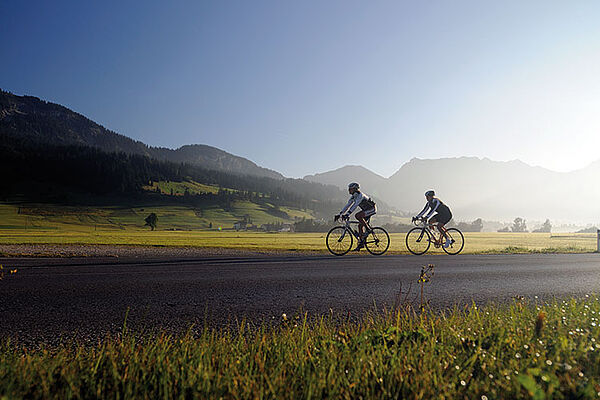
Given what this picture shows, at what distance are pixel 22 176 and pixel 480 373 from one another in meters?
262

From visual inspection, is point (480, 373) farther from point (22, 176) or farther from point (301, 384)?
point (22, 176)

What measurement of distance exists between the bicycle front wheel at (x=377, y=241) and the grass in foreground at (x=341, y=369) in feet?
40.0

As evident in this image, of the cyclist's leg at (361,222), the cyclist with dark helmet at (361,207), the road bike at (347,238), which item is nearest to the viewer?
the cyclist with dark helmet at (361,207)

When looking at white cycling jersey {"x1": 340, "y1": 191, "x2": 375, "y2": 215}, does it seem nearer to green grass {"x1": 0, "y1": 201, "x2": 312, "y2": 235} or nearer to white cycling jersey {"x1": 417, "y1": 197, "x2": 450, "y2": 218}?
white cycling jersey {"x1": 417, "y1": 197, "x2": 450, "y2": 218}

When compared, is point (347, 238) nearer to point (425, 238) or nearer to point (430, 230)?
point (425, 238)

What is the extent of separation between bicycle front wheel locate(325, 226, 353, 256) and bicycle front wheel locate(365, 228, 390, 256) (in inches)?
36.4

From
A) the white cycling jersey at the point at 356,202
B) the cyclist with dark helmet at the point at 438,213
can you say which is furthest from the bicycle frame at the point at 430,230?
the white cycling jersey at the point at 356,202

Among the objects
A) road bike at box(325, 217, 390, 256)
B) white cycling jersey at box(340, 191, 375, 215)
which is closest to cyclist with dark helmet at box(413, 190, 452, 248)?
road bike at box(325, 217, 390, 256)

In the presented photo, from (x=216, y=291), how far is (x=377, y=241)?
1072 centimetres

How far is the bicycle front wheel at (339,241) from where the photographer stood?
15.3 m

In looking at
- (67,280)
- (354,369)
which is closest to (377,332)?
(354,369)

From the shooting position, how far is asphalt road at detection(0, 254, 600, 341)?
446cm

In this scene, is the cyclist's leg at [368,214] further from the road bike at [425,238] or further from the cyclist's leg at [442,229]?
the cyclist's leg at [442,229]

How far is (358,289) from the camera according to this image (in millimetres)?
6688
